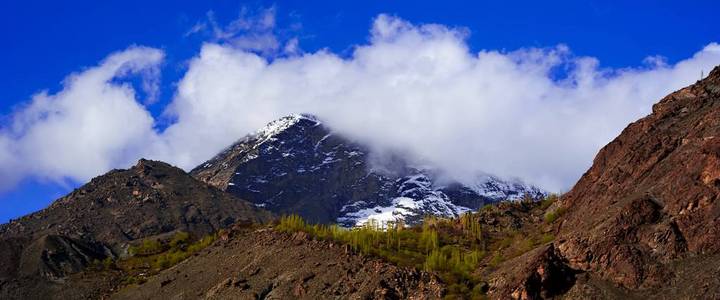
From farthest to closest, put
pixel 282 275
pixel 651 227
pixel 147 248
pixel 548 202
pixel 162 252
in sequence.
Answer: pixel 147 248 < pixel 162 252 < pixel 548 202 < pixel 282 275 < pixel 651 227

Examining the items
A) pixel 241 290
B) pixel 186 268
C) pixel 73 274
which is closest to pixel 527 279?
pixel 241 290

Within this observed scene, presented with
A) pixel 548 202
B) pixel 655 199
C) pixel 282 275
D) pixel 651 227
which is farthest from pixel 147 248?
pixel 651 227

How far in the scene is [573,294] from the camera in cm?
7862

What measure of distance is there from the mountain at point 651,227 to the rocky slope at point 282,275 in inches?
438

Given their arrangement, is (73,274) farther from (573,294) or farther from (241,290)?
(573,294)

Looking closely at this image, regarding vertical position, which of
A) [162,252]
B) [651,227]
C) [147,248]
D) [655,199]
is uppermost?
[147,248]

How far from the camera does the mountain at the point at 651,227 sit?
7481 centimetres

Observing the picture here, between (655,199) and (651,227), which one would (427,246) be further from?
(651,227)

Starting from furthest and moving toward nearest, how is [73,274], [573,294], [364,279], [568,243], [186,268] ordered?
[73,274], [186,268], [364,279], [568,243], [573,294]

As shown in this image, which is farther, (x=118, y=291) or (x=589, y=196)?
(x=118, y=291)

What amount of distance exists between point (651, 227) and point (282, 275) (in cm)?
4403

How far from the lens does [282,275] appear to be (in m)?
102

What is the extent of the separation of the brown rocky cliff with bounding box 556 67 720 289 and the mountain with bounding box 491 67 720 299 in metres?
0.09

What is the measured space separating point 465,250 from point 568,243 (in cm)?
2644
